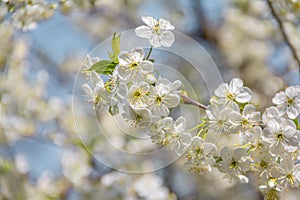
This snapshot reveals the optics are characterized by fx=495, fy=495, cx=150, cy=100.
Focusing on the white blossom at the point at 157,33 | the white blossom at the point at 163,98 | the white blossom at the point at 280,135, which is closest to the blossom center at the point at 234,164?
the white blossom at the point at 280,135

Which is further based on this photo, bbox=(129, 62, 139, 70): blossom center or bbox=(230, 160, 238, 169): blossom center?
bbox=(230, 160, 238, 169): blossom center

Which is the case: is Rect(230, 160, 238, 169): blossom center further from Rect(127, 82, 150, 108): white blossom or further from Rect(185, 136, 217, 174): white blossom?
Rect(127, 82, 150, 108): white blossom

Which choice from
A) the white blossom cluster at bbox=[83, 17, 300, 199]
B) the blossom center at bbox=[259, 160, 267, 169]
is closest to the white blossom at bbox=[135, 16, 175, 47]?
the white blossom cluster at bbox=[83, 17, 300, 199]

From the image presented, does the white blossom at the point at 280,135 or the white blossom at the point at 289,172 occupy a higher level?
the white blossom at the point at 280,135

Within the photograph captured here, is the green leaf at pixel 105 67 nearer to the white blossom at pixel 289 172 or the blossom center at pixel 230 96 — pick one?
the blossom center at pixel 230 96

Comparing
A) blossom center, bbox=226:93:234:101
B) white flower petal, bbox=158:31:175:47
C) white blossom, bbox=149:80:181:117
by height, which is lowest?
blossom center, bbox=226:93:234:101

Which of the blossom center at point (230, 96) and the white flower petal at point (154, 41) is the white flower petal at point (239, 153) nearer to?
the blossom center at point (230, 96)

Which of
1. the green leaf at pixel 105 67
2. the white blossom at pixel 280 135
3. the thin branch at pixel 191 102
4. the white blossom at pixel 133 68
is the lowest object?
the white blossom at pixel 280 135

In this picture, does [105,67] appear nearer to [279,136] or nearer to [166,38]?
[166,38]

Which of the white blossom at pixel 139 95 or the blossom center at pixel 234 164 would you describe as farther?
the blossom center at pixel 234 164
